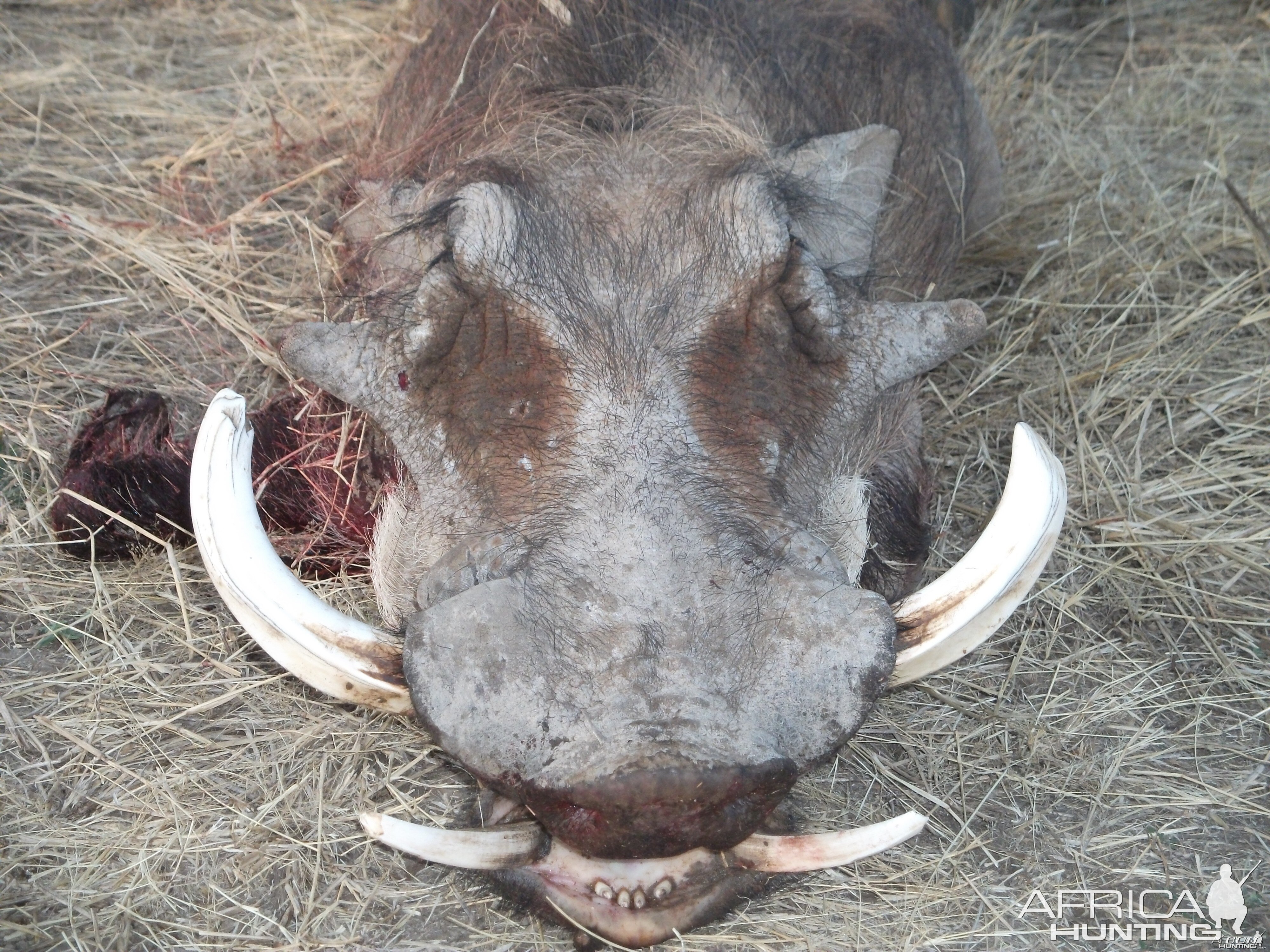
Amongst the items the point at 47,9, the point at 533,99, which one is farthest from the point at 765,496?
the point at 47,9

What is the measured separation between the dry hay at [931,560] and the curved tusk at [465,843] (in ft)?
0.67

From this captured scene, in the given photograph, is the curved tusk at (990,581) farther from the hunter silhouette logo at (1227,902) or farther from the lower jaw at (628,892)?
the hunter silhouette logo at (1227,902)

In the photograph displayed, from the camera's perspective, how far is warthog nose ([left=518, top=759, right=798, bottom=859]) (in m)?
1.61

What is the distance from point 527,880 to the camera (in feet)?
6.09

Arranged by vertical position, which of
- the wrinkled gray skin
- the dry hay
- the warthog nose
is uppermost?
the wrinkled gray skin

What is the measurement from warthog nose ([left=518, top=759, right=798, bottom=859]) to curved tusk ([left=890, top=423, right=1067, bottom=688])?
36cm

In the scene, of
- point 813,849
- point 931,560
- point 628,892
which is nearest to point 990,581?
point 813,849

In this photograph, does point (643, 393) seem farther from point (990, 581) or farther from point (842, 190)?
point (842, 190)

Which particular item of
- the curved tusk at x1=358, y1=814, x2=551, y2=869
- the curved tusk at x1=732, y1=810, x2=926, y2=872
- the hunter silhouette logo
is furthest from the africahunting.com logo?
the curved tusk at x1=358, y1=814, x2=551, y2=869

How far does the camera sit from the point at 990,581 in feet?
6.28

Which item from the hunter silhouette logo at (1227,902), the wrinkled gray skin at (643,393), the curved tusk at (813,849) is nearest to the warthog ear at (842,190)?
the wrinkled gray skin at (643,393)

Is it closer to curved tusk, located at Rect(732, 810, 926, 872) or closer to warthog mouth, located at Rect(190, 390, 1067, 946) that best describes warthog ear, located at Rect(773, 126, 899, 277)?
warthog mouth, located at Rect(190, 390, 1067, 946)

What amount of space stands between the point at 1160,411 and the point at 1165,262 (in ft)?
1.80

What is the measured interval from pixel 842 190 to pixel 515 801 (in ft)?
4.84
